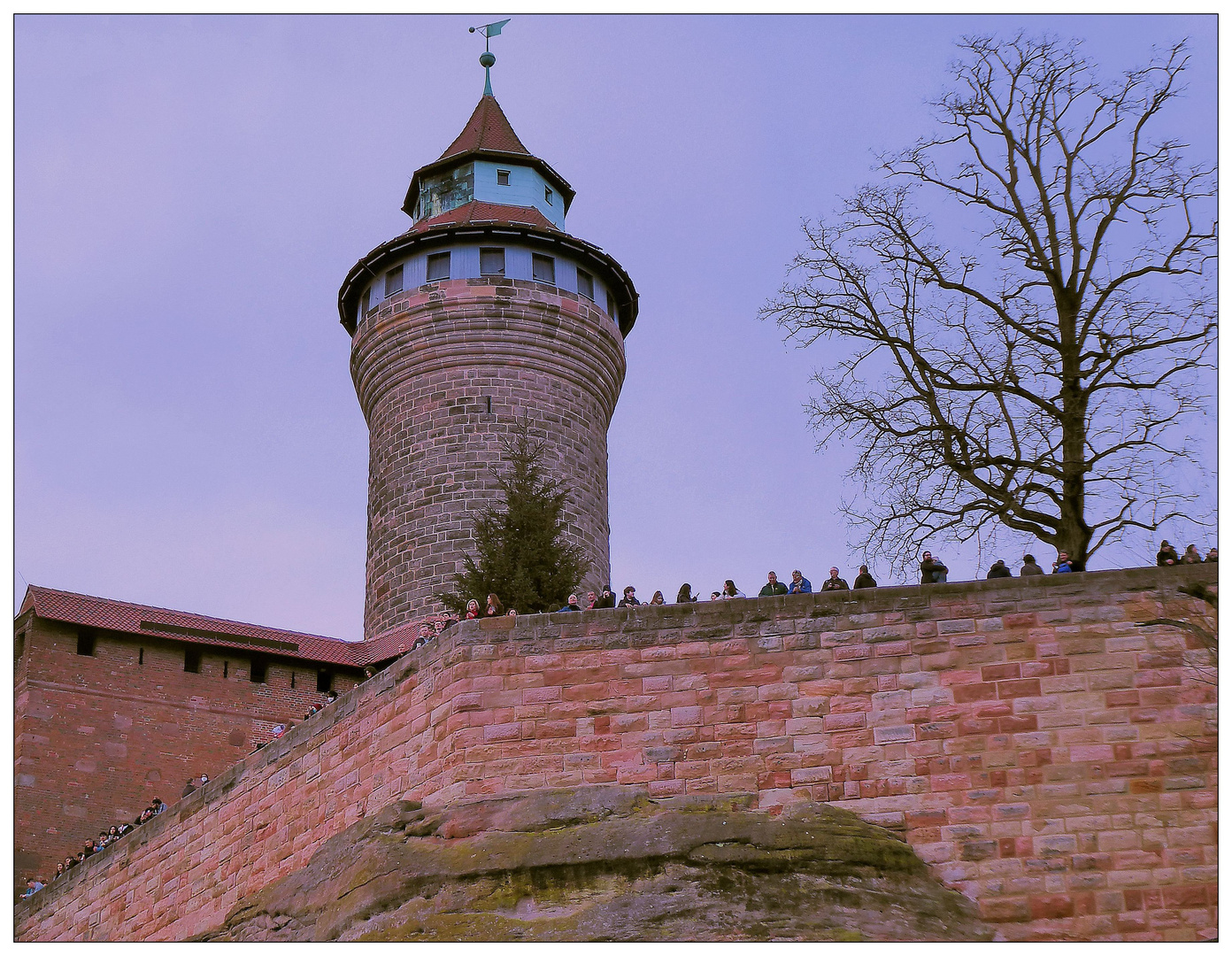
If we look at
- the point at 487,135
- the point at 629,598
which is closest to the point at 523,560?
the point at 629,598

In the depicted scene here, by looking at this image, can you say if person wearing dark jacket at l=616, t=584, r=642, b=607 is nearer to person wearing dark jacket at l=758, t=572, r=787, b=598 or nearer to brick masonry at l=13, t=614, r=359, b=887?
person wearing dark jacket at l=758, t=572, r=787, b=598

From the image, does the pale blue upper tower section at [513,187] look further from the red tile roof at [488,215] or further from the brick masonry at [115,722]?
the brick masonry at [115,722]

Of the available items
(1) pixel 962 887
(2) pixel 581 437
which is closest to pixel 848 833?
(1) pixel 962 887

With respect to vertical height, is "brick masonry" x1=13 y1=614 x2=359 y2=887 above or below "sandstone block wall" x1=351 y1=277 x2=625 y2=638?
below

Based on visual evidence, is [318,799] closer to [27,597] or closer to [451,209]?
[27,597]

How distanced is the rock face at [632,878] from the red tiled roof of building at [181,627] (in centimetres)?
1137

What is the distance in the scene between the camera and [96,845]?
22.3 meters

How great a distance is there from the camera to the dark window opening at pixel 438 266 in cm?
2591

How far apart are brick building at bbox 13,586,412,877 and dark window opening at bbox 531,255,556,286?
6046mm

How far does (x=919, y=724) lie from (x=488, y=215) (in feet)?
47.6

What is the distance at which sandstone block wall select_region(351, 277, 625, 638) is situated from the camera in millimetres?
23859

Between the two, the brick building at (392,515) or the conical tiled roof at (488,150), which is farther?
the conical tiled roof at (488,150)

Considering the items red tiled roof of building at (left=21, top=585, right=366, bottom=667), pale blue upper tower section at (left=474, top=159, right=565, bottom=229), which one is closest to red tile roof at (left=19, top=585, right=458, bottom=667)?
red tiled roof of building at (left=21, top=585, right=366, bottom=667)

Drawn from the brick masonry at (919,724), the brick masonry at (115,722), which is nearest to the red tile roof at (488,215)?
the brick masonry at (115,722)
